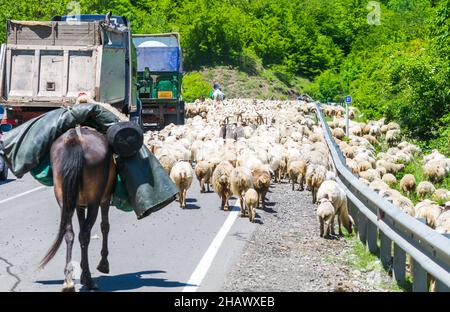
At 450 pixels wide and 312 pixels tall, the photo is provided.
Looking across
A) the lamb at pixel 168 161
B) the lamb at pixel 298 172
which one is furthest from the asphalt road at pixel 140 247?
the lamb at pixel 298 172

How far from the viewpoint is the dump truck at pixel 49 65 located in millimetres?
20500

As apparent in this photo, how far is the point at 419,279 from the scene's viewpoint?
8.14 m

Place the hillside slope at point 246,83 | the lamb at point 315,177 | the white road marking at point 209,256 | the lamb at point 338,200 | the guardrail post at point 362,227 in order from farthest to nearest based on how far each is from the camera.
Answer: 1. the hillside slope at point 246,83
2. the lamb at point 315,177
3. the lamb at point 338,200
4. the guardrail post at point 362,227
5. the white road marking at point 209,256

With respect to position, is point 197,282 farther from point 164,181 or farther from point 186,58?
point 186,58

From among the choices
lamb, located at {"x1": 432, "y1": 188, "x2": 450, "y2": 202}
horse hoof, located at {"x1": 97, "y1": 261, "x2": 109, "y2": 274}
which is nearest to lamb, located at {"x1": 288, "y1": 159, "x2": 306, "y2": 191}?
lamb, located at {"x1": 432, "y1": 188, "x2": 450, "y2": 202}

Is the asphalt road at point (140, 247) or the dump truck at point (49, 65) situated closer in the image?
the asphalt road at point (140, 247)

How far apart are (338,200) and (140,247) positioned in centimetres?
308

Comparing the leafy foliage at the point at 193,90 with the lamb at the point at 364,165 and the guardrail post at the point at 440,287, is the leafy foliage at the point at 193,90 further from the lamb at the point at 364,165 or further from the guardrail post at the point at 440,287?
the guardrail post at the point at 440,287

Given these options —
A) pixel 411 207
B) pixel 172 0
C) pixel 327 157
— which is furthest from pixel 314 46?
pixel 411 207

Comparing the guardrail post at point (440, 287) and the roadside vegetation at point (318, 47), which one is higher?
the roadside vegetation at point (318, 47)

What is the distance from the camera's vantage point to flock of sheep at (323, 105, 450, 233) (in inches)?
475

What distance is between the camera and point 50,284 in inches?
340

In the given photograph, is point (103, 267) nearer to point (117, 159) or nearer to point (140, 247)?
point (117, 159)
